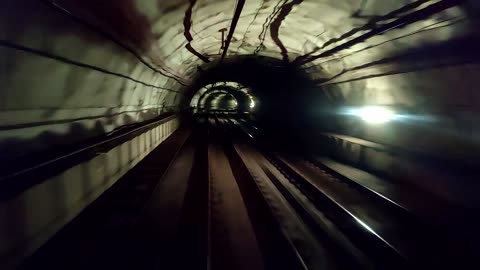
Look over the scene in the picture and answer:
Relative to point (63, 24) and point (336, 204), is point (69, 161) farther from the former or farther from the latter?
point (336, 204)

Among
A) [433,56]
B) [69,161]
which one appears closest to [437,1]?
[433,56]

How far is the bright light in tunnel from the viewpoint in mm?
7621

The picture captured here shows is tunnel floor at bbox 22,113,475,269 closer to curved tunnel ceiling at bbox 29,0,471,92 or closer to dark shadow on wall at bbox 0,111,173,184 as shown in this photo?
dark shadow on wall at bbox 0,111,173,184

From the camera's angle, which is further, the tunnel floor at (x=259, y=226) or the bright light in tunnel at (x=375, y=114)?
the bright light in tunnel at (x=375, y=114)

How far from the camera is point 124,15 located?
405cm

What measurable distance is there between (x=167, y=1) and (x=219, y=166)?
5.38 meters

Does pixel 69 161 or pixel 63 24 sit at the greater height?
pixel 63 24

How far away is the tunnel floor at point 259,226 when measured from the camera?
3.75m

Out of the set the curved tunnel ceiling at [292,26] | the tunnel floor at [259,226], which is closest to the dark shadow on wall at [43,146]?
the tunnel floor at [259,226]

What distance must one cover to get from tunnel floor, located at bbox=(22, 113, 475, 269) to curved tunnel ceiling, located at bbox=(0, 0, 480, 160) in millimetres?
1389

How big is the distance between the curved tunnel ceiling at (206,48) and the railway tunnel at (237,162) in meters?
0.03

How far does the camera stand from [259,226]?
192 inches

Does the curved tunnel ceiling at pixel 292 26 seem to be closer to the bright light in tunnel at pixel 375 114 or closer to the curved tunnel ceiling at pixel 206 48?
the curved tunnel ceiling at pixel 206 48

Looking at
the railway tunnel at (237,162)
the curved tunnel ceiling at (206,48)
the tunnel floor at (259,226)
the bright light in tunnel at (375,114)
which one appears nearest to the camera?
the curved tunnel ceiling at (206,48)
